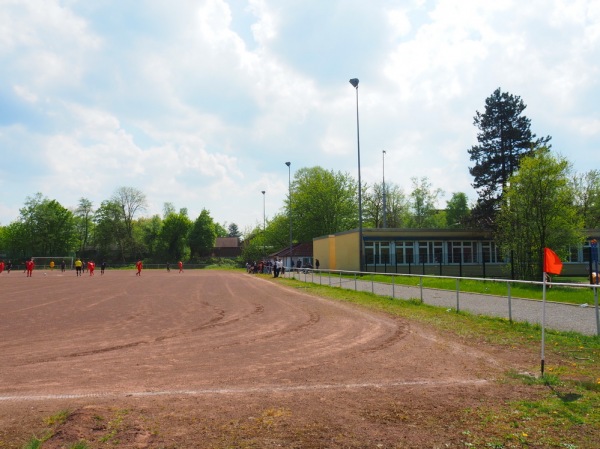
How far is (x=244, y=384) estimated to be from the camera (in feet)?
21.5

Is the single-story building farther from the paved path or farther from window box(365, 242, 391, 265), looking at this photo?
the paved path

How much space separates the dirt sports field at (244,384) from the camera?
15.3 feet

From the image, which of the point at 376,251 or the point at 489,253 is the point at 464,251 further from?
the point at 376,251

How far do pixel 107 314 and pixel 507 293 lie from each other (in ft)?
38.9

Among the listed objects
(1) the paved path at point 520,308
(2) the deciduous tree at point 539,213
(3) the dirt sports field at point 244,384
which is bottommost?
(3) the dirt sports field at point 244,384

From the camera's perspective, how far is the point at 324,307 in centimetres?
1697

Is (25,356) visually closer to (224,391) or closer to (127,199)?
(224,391)

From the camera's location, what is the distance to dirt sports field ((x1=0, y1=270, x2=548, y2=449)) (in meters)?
4.66

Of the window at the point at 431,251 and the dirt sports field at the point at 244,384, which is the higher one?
the window at the point at 431,251

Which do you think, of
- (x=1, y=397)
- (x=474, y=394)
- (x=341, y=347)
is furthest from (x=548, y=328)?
(x=1, y=397)

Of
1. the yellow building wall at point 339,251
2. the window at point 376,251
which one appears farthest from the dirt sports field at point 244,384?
the window at point 376,251

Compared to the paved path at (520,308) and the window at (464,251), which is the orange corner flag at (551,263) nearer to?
the paved path at (520,308)

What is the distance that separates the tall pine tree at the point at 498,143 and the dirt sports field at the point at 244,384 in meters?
40.2

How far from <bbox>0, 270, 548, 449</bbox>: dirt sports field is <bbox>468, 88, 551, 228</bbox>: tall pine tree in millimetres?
40171
